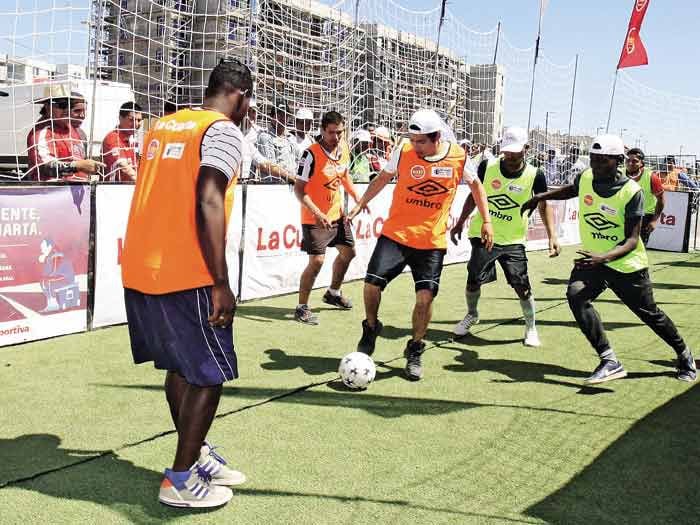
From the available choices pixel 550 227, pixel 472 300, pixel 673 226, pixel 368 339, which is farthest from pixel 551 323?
pixel 673 226

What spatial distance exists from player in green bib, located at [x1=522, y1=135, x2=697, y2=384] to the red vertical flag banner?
12.6 meters

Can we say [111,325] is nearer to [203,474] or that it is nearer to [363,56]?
[203,474]

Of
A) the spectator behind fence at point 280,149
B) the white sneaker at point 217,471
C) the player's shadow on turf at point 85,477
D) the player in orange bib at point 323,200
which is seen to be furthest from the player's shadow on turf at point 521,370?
the spectator behind fence at point 280,149

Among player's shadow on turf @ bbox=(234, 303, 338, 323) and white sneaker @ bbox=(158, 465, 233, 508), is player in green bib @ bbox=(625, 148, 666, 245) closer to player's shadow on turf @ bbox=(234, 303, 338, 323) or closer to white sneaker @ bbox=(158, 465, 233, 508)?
player's shadow on turf @ bbox=(234, 303, 338, 323)

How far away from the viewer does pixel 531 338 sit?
268 inches

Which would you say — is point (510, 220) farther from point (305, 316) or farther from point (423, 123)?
point (305, 316)

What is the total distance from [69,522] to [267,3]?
358 inches

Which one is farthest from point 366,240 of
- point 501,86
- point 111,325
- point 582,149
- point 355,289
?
point 582,149

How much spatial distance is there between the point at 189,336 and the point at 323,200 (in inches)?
188

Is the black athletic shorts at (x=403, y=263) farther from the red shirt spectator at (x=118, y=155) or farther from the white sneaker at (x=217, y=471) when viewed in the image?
the red shirt spectator at (x=118, y=155)

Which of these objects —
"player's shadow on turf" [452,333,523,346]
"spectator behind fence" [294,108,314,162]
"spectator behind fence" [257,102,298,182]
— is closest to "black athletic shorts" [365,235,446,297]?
"player's shadow on turf" [452,333,523,346]

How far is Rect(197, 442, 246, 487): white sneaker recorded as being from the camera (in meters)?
3.36

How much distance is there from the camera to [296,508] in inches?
125

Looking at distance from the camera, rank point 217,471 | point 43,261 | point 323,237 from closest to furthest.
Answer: point 217,471 → point 43,261 → point 323,237
